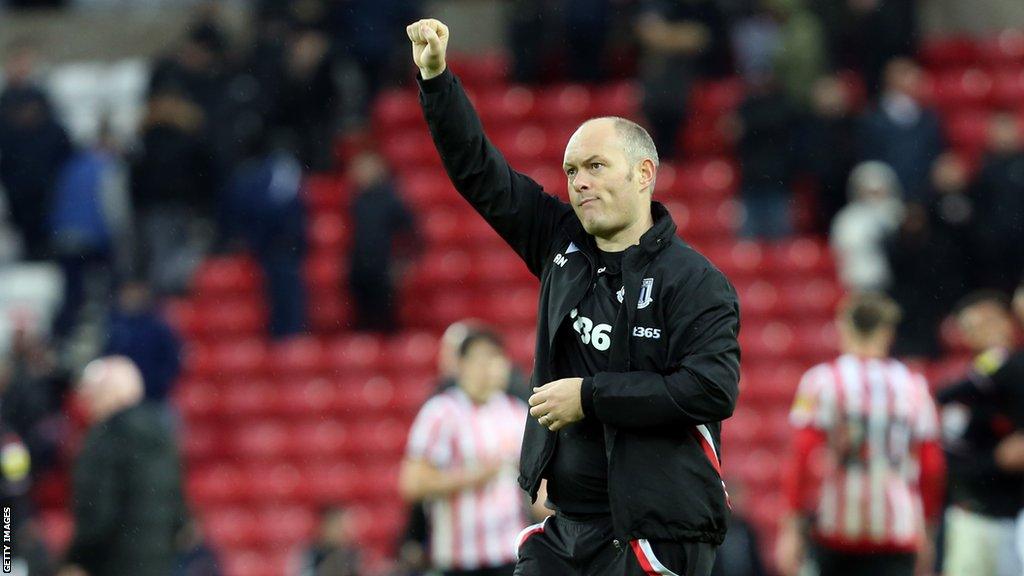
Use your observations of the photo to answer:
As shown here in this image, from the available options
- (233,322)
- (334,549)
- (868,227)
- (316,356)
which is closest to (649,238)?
(334,549)

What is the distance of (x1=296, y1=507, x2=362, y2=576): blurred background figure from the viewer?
11125 mm

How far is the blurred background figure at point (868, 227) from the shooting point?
44.9 feet

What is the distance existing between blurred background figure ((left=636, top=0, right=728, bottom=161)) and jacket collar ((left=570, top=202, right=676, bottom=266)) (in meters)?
9.66

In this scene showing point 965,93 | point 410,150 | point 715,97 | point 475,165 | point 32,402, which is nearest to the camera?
point 475,165

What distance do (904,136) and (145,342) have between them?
6.45 m

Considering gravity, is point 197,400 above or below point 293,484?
above

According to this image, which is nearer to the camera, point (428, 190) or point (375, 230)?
point (375, 230)

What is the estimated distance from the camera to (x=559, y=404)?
502cm

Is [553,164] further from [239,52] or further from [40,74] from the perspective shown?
[40,74]

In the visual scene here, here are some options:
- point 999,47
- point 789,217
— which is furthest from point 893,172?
point 999,47

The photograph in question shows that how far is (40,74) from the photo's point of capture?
55.2 feet

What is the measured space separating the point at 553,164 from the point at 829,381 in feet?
24.6

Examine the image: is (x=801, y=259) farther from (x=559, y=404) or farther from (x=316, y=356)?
(x=559, y=404)

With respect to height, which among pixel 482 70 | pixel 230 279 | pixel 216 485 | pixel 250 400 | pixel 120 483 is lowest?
pixel 216 485
